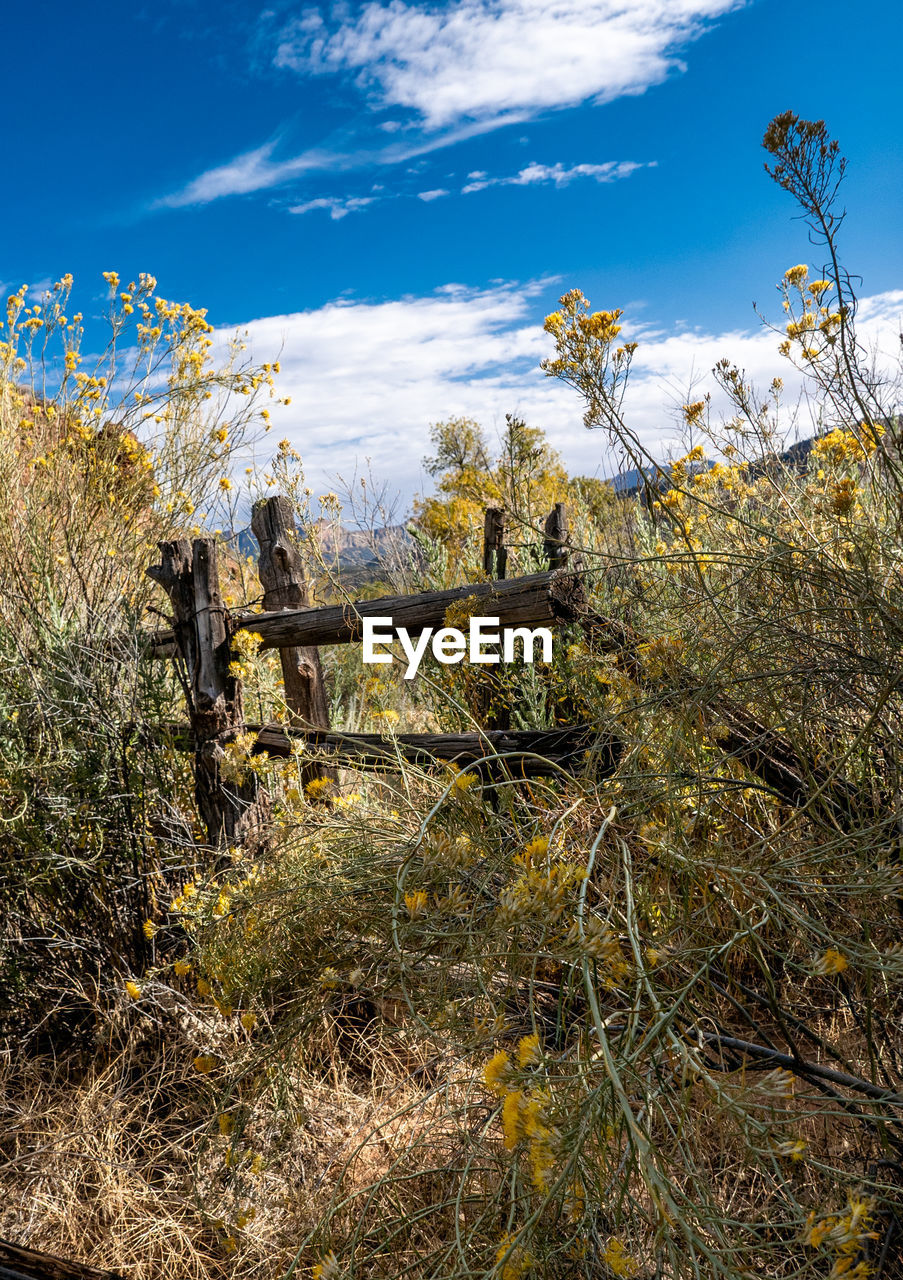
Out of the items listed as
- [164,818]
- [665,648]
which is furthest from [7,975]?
[665,648]

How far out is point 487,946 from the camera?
1453mm

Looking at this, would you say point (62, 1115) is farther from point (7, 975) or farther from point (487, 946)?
point (487, 946)

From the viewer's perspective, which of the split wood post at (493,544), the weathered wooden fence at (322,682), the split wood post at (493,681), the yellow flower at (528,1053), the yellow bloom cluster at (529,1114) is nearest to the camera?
the yellow bloom cluster at (529,1114)

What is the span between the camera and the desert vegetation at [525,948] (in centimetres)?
118

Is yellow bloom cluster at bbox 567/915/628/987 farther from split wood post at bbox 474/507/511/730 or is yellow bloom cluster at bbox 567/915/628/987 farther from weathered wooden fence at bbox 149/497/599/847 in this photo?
split wood post at bbox 474/507/511/730

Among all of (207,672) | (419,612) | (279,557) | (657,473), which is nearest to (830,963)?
(657,473)

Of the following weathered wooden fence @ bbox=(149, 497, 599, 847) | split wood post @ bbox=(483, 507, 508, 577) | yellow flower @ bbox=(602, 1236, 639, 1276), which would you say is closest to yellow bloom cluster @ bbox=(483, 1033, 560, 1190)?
yellow flower @ bbox=(602, 1236, 639, 1276)

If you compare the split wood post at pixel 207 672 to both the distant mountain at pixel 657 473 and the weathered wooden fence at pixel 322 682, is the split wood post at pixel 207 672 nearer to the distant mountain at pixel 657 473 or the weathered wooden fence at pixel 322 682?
the weathered wooden fence at pixel 322 682

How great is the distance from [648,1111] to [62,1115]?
2.28 meters

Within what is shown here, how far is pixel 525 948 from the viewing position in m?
1.47

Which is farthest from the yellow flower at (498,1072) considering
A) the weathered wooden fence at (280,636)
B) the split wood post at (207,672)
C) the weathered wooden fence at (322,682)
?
the split wood post at (207,672)

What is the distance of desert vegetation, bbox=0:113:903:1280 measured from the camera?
118cm

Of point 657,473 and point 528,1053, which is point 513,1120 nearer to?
point 528,1053

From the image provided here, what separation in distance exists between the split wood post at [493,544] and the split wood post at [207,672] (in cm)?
147
